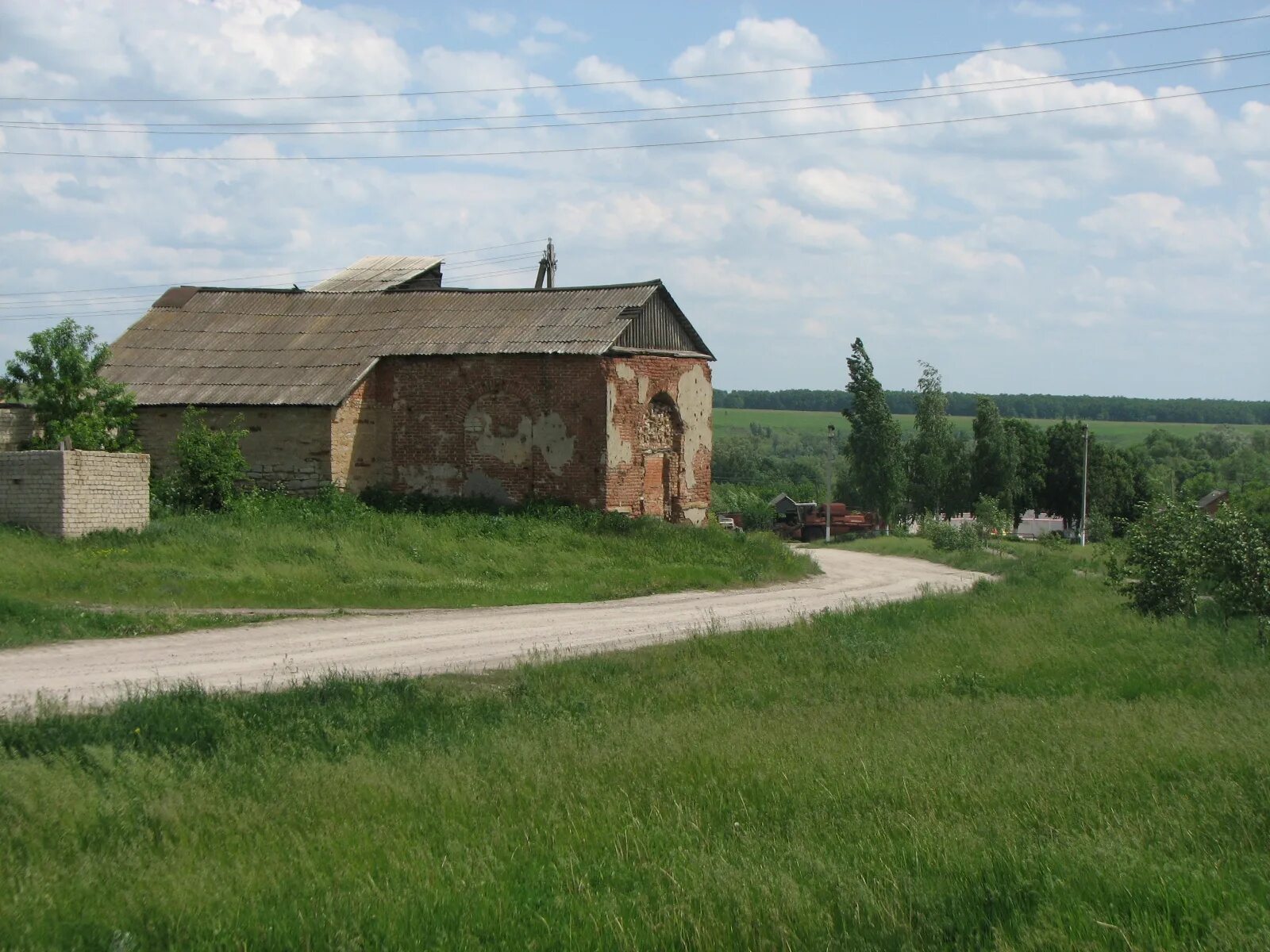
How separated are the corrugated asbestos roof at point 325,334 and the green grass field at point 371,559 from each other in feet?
9.78

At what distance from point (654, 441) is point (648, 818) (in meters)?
18.2

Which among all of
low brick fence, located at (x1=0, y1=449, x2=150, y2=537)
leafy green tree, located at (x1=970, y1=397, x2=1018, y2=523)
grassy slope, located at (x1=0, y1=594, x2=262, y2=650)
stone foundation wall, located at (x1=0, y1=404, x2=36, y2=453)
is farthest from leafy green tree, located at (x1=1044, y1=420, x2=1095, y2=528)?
grassy slope, located at (x1=0, y1=594, x2=262, y2=650)

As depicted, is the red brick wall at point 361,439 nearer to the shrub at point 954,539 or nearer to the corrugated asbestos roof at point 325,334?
the corrugated asbestos roof at point 325,334

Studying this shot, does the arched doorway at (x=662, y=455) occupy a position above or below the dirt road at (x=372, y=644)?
above

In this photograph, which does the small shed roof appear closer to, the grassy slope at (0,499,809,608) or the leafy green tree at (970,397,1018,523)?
the leafy green tree at (970,397,1018,523)

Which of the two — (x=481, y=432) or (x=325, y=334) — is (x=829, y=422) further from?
(x=481, y=432)

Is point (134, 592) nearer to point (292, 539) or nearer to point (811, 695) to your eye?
point (292, 539)

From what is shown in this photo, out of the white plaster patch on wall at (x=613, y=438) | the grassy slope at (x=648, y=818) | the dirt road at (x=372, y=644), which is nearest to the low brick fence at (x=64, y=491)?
the dirt road at (x=372, y=644)

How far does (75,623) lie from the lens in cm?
1367

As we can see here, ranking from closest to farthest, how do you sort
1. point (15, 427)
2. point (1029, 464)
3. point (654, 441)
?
point (15, 427) < point (654, 441) < point (1029, 464)

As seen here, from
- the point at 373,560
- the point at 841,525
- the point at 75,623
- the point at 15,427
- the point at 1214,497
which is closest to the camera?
the point at 75,623

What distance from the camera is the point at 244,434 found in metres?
23.2

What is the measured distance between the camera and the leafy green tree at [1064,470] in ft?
231

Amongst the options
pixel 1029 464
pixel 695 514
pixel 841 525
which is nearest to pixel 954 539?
pixel 695 514
